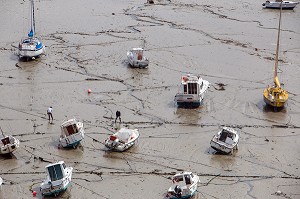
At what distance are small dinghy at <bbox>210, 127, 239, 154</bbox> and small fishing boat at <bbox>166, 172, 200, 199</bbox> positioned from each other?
16.1 ft

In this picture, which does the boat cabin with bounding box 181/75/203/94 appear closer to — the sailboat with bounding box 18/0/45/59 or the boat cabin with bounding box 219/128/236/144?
the boat cabin with bounding box 219/128/236/144

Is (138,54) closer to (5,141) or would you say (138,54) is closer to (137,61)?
(137,61)

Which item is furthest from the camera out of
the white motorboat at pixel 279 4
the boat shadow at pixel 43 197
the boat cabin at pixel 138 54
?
the white motorboat at pixel 279 4

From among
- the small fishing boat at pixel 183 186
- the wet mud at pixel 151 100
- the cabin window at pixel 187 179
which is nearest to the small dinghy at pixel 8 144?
the wet mud at pixel 151 100

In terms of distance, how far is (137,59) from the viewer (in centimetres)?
5306

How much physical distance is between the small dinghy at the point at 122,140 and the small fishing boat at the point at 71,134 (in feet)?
6.70

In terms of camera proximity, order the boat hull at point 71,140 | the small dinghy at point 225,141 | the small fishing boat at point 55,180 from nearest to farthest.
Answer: the small fishing boat at point 55,180 → the small dinghy at point 225,141 → the boat hull at point 71,140

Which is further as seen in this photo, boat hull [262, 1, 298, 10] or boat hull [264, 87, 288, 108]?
boat hull [262, 1, 298, 10]

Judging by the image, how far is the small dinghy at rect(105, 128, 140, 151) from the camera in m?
36.3

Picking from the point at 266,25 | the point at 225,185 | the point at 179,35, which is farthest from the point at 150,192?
the point at 266,25

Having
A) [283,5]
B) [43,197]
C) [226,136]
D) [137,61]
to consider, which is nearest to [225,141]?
[226,136]

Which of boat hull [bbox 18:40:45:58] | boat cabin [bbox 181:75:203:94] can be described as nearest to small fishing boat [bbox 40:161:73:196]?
boat cabin [bbox 181:75:203:94]

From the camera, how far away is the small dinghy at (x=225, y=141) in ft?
120

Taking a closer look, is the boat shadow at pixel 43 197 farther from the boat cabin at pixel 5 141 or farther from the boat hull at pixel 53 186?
the boat cabin at pixel 5 141
